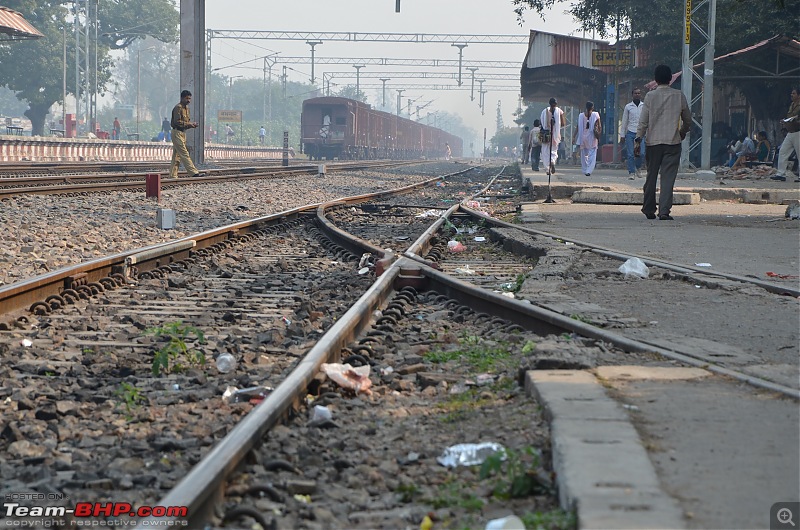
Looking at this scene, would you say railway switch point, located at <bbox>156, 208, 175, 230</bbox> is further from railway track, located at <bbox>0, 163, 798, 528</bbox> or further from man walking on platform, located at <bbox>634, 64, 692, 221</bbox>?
man walking on platform, located at <bbox>634, 64, 692, 221</bbox>

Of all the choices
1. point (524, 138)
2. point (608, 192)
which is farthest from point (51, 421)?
point (524, 138)

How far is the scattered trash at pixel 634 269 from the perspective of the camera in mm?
7367

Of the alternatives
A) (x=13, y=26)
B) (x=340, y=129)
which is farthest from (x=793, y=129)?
(x=340, y=129)

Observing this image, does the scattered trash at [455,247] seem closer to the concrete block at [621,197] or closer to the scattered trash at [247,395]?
the scattered trash at [247,395]

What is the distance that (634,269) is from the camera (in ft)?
24.3

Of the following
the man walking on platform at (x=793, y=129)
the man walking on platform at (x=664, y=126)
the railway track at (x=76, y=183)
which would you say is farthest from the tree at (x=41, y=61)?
the man walking on platform at (x=664, y=126)

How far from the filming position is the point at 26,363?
15.3 ft

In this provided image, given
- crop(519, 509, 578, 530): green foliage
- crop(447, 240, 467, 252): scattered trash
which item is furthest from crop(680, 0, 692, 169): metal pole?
crop(519, 509, 578, 530): green foliage

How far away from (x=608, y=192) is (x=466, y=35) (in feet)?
195

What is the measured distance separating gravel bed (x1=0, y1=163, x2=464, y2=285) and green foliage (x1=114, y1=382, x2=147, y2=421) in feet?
10.3

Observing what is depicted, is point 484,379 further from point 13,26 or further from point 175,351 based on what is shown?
point 13,26

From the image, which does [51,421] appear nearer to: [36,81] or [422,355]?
[422,355]

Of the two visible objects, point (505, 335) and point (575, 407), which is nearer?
point (575, 407)

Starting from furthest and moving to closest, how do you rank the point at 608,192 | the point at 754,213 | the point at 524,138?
1. the point at 524,138
2. the point at 608,192
3. the point at 754,213
